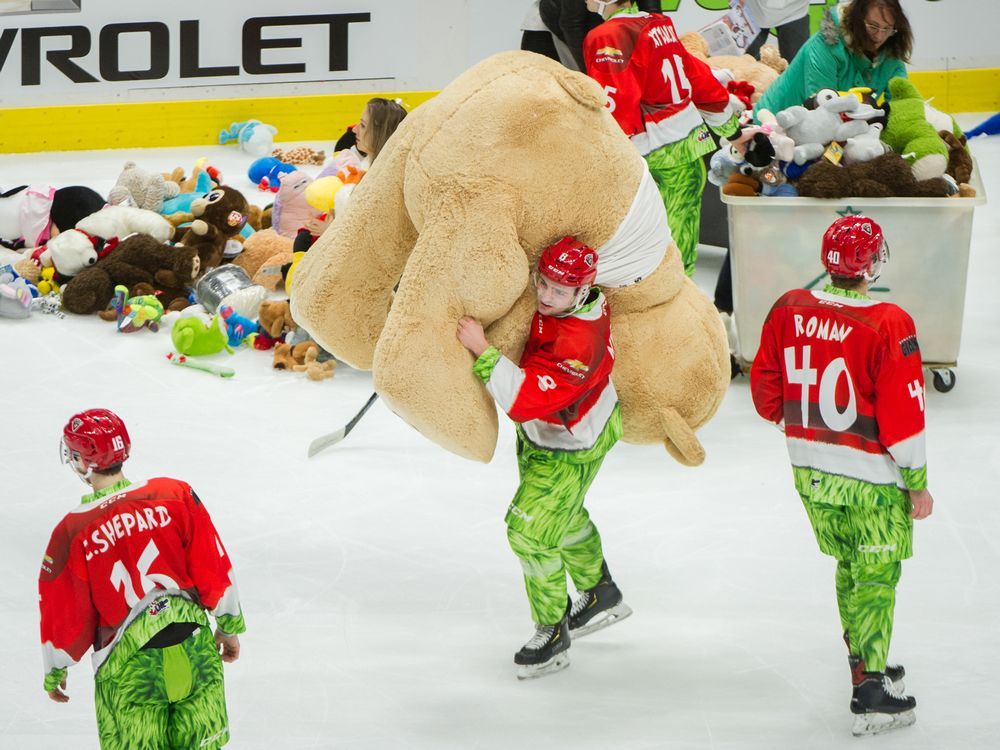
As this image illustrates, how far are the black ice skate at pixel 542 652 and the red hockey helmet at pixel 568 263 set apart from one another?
101 centimetres

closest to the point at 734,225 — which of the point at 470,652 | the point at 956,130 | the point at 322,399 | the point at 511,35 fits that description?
the point at 956,130

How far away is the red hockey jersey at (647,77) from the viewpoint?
187 inches

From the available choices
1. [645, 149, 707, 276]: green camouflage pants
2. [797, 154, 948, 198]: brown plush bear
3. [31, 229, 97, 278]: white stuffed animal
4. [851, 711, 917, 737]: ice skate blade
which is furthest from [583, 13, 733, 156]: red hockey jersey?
[31, 229, 97, 278]: white stuffed animal

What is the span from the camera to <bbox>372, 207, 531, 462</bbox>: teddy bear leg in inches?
122

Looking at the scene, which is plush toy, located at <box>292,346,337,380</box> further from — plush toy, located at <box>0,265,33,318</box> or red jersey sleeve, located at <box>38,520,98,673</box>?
red jersey sleeve, located at <box>38,520,98,673</box>

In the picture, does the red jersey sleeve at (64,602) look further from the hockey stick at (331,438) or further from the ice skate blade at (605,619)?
the hockey stick at (331,438)

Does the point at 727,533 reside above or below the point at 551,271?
below

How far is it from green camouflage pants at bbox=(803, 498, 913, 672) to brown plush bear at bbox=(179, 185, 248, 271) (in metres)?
4.21

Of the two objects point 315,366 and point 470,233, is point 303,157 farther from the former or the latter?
point 470,233

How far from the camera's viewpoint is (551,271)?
3.14 meters

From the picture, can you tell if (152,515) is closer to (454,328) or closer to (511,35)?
(454,328)

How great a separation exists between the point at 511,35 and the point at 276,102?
1.62m

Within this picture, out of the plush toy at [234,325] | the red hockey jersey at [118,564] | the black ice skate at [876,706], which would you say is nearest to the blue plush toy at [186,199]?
the plush toy at [234,325]

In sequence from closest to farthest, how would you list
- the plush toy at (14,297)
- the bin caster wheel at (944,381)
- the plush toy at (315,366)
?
the bin caster wheel at (944,381) → the plush toy at (315,366) → the plush toy at (14,297)
